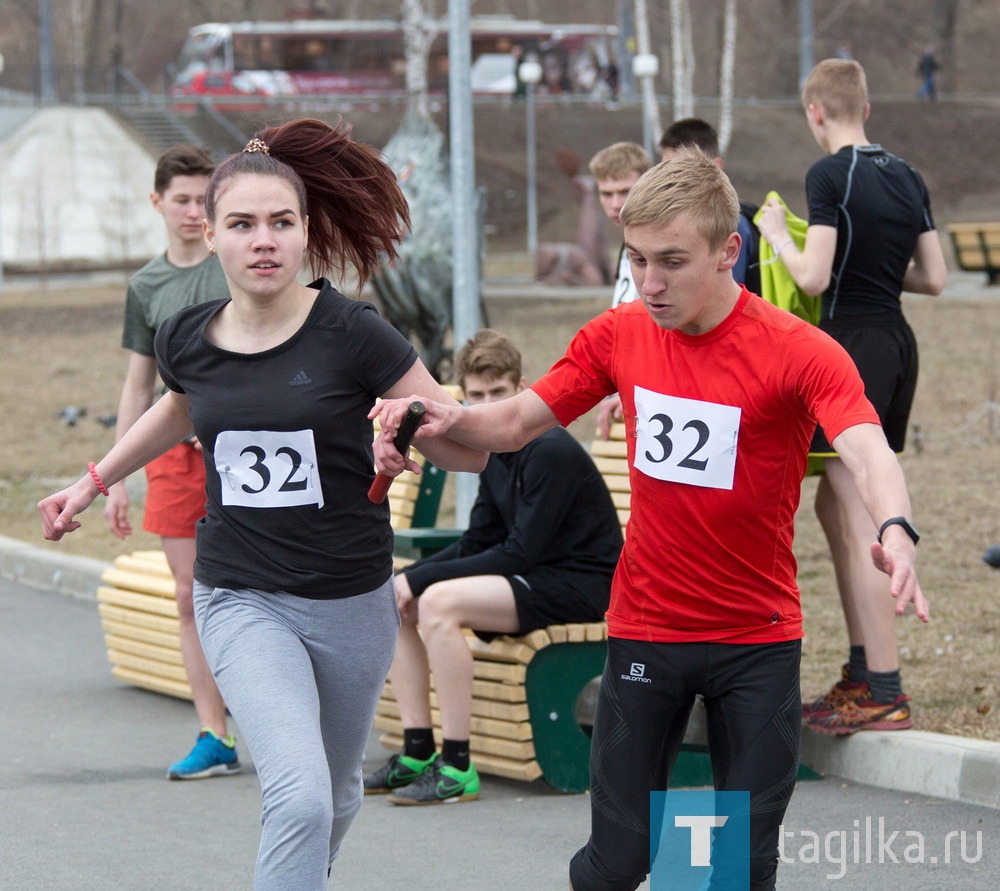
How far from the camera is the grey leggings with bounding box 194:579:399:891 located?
3285mm

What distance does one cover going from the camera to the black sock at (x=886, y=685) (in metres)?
5.67

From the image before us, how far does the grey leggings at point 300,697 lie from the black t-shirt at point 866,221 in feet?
8.59

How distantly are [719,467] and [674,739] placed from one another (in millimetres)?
636

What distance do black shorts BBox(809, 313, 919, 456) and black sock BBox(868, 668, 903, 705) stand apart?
79 centimetres

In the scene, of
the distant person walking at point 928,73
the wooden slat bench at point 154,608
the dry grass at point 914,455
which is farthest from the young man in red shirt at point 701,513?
the distant person walking at point 928,73

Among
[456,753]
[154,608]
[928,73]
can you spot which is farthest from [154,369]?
[928,73]

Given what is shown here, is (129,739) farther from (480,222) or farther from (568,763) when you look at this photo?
(480,222)

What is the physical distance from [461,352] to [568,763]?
151 centimetres

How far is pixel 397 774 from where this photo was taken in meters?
5.80

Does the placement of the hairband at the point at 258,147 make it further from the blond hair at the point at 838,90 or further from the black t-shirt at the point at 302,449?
the blond hair at the point at 838,90

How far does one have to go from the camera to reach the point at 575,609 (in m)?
5.72

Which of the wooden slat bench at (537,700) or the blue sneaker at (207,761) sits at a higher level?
the wooden slat bench at (537,700)

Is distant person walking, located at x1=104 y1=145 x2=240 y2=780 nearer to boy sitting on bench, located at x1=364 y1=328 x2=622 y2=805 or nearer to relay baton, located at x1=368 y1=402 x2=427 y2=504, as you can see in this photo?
boy sitting on bench, located at x1=364 y1=328 x2=622 y2=805

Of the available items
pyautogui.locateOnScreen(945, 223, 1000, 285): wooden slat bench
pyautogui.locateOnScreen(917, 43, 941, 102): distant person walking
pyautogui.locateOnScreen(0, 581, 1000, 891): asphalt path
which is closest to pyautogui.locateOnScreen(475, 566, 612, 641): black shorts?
pyautogui.locateOnScreen(0, 581, 1000, 891): asphalt path
